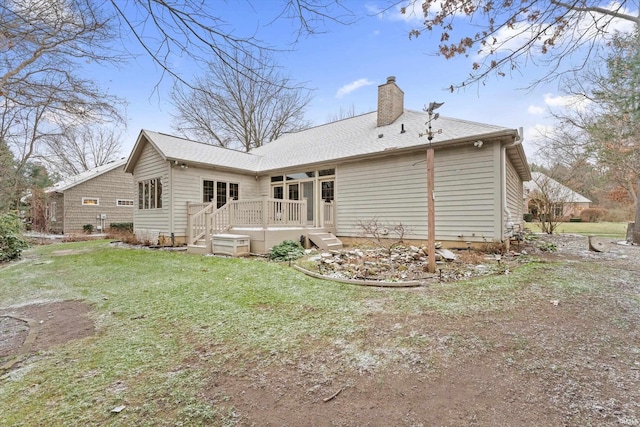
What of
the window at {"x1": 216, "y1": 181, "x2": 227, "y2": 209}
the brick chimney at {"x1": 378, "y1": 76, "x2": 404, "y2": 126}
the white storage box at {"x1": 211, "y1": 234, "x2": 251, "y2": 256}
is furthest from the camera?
the window at {"x1": 216, "y1": 181, "x2": 227, "y2": 209}

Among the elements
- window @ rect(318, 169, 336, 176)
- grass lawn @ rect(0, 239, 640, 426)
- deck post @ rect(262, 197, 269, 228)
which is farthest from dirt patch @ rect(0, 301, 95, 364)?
window @ rect(318, 169, 336, 176)

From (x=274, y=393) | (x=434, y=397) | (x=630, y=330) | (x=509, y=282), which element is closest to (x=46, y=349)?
(x=274, y=393)

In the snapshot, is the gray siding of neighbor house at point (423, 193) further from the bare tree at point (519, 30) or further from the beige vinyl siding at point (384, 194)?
the bare tree at point (519, 30)

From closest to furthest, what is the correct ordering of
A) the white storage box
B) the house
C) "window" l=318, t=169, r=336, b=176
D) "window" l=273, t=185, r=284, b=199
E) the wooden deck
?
the house, the white storage box, the wooden deck, "window" l=318, t=169, r=336, b=176, "window" l=273, t=185, r=284, b=199

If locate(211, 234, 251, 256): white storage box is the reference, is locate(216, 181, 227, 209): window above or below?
above

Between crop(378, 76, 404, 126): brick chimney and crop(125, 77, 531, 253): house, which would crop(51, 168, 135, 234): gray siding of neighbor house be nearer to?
crop(125, 77, 531, 253): house

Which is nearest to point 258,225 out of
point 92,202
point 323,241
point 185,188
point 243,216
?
point 243,216

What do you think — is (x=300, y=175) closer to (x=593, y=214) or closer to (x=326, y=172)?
(x=326, y=172)

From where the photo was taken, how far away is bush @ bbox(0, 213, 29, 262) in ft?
28.8

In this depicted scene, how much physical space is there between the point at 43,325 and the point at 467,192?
9.02 meters

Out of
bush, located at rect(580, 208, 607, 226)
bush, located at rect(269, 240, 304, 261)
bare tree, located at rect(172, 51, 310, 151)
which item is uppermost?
bare tree, located at rect(172, 51, 310, 151)

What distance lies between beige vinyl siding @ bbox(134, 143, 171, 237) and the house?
0.04 meters

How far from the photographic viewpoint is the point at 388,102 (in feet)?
37.6

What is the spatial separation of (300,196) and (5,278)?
8.55 meters
